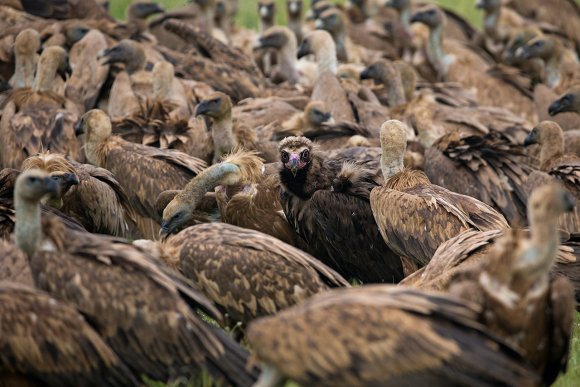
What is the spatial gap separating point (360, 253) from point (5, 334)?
12.3 feet

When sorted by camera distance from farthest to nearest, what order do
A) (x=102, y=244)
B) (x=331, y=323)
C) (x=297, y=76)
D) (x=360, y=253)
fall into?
1. (x=297, y=76)
2. (x=360, y=253)
3. (x=102, y=244)
4. (x=331, y=323)

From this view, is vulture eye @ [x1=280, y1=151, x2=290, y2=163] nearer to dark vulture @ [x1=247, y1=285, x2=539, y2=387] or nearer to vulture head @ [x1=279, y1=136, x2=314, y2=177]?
vulture head @ [x1=279, y1=136, x2=314, y2=177]

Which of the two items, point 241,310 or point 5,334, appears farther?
point 241,310

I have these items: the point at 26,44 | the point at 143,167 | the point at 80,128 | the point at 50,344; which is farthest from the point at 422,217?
the point at 26,44

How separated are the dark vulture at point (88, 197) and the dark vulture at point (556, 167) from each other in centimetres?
296

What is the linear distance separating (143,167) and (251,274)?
3314mm

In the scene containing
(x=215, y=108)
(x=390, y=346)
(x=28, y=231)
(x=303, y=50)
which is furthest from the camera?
(x=303, y=50)

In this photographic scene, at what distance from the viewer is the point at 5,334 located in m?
5.70

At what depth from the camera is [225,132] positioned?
1093 cm

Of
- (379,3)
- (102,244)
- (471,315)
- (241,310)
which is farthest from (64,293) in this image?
(379,3)

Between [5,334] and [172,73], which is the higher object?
[5,334]

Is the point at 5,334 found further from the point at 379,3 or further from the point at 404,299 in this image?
the point at 379,3

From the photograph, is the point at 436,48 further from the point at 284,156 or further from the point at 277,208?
the point at 284,156

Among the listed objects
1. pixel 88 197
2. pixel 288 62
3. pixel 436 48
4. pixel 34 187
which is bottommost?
pixel 436 48
